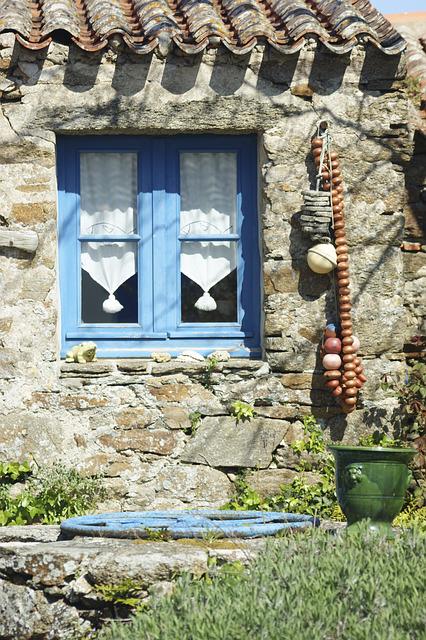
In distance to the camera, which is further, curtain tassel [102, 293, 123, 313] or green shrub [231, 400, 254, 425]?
curtain tassel [102, 293, 123, 313]

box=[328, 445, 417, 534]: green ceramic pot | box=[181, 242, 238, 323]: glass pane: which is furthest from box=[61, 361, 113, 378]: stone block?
box=[328, 445, 417, 534]: green ceramic pot

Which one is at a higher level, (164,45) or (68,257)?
(164,45)

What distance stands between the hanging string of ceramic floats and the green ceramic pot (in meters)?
1.33

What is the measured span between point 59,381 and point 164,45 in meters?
2.10

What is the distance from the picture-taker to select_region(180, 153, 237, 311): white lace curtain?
7.45 meters

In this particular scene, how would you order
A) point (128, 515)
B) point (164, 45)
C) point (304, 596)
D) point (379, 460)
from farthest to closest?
point (164, 45) → point (128, 515) → point (379, 460) → point (304, 596)

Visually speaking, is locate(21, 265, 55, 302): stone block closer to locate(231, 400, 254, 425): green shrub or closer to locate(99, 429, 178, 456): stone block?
locate(99, 429, 178, 456): stone block

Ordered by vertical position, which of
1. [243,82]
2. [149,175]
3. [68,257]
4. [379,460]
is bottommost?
[379,460]

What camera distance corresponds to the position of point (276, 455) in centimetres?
719

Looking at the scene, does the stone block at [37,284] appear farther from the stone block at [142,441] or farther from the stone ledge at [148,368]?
the stone block at [142,441]

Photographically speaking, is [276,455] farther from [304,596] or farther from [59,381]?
[304,596]

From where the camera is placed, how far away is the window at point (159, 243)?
738 cm

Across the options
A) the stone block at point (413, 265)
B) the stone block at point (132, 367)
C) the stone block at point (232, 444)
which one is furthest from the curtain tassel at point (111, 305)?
the stone block at point (413, 265)

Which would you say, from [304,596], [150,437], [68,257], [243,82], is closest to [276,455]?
[150,437]
